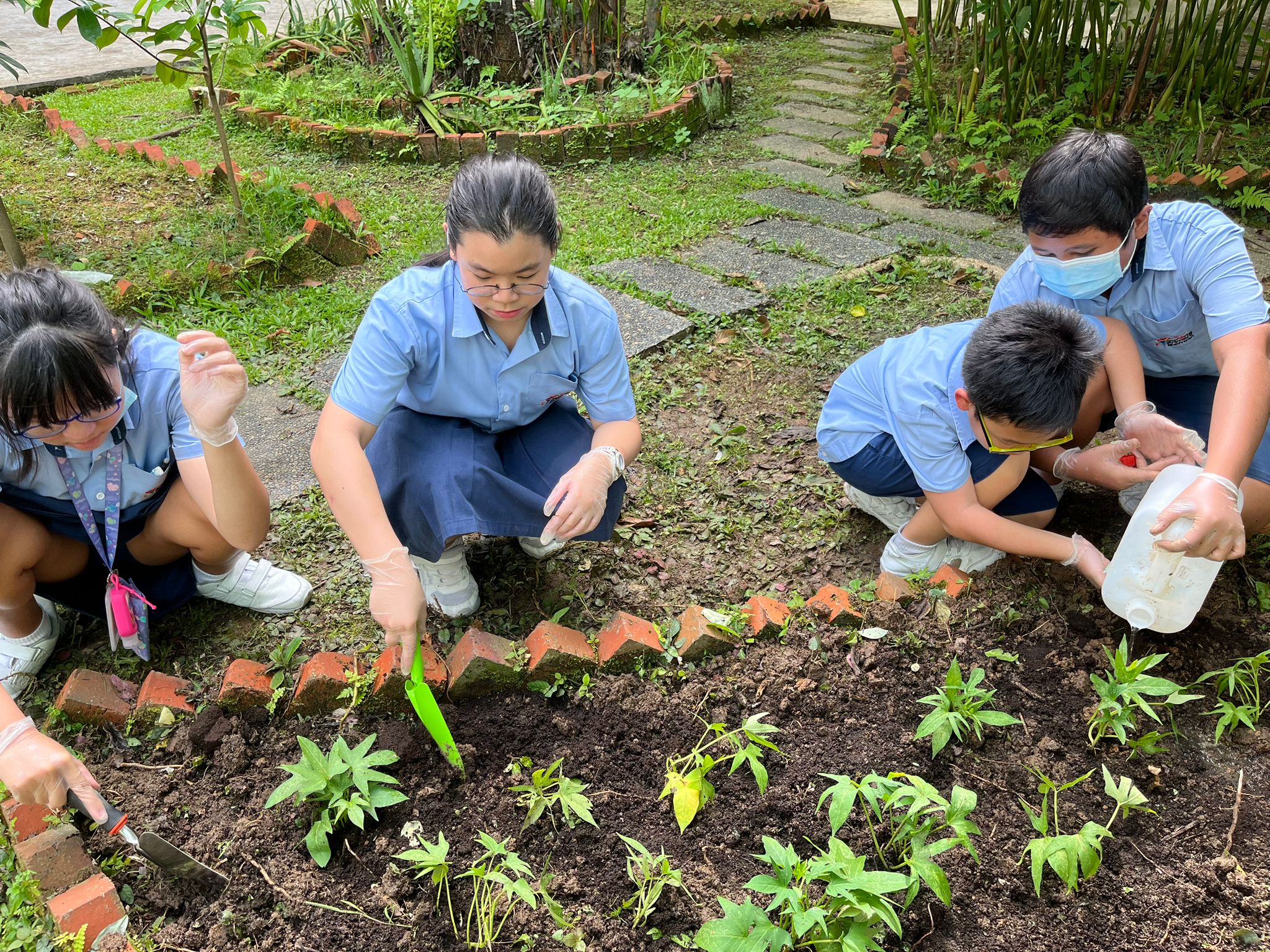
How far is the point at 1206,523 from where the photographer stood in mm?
1684

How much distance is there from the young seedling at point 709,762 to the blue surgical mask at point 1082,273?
4.27ft

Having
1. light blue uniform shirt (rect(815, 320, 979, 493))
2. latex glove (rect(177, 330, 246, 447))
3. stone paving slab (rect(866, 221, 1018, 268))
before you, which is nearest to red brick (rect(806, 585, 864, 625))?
light blue uniform shirt (rect(815, 320, 979, 493))

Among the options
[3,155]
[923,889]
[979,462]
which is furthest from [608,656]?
[3,155]

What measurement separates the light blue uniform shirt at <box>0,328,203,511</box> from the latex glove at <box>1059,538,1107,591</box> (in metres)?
1.96

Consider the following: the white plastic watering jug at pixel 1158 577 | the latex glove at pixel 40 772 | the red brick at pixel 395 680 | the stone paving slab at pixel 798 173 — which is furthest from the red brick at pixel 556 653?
the stone paving slab at pixel 798 173

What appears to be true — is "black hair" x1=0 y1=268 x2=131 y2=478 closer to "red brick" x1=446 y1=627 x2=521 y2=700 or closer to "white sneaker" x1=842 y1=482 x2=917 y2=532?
"red brick" x1=446 y1=627 x2=521 y2=700

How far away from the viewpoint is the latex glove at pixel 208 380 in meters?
1.71

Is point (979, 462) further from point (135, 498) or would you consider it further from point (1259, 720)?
point (135, 498)

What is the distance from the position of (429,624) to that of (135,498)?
2.38ft

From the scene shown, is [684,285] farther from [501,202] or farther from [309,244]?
[501,202]

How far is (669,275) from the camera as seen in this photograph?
146 inches

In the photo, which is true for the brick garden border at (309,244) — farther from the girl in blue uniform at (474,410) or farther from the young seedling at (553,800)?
the young seedling at (553,800)

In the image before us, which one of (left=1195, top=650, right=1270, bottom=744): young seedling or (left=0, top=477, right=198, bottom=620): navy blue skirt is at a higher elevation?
(left=0, top=477, right=198, bottom=620): navy blue skirt

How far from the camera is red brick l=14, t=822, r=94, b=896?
1455mm
